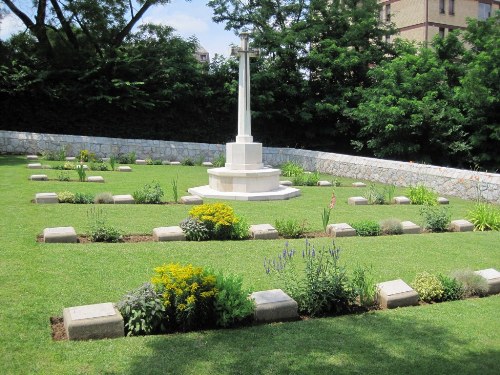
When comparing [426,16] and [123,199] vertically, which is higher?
[426,16]

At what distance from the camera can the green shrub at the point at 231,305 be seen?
4.65 meters

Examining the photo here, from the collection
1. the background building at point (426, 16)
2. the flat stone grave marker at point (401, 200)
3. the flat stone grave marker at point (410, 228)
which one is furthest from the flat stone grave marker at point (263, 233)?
the background building at point (426, 16)

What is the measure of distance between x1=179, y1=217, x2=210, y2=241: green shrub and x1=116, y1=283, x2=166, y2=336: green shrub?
335cm

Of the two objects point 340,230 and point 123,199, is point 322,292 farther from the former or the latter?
point 123,199

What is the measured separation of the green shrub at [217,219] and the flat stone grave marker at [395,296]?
3.05 m

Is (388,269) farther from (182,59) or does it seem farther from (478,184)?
(182,59)

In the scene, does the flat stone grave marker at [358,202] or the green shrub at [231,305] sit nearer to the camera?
the green shrub at [231,305]

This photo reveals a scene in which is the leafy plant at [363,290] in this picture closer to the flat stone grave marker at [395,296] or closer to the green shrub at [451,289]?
the flat stone grave marker at [395,296]

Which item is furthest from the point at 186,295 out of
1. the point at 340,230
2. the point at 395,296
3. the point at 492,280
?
the point at 340,230

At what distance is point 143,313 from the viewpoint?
4.49m

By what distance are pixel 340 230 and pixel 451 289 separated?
3.04 metres

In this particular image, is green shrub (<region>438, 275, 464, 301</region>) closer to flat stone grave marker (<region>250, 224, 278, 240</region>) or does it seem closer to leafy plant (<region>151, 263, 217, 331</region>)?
leafy plant (<region>151, 263, 217, 331</region>)

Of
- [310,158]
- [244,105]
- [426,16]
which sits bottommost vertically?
[310,158]

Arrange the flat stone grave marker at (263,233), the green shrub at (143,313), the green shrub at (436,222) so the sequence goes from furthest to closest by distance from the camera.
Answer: the green shrub at (436,222) < the flat stone grave marker at (263,233) < the green shrub at (143,313)
